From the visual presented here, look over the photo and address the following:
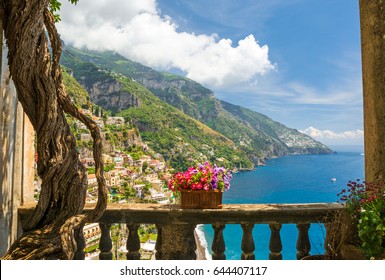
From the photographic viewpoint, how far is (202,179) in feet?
9.93

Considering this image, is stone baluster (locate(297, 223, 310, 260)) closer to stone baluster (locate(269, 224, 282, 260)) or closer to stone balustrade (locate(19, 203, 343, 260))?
stone balustrade (locate(19, 203, 343, 260))

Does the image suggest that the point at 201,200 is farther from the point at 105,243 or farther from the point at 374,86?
the point at 374,86

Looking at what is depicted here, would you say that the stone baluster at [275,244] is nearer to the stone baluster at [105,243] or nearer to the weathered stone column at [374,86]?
the weathered stone column at [374,86]

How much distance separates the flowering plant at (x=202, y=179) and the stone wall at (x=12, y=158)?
1.44 meters

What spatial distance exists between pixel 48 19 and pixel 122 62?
440 feet

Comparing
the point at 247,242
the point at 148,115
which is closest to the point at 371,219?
the point at 247,242

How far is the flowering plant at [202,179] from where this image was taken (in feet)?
9.93

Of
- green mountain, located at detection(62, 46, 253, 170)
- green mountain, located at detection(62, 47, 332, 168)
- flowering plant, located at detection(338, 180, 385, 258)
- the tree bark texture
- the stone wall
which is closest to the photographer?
the tree bark texture

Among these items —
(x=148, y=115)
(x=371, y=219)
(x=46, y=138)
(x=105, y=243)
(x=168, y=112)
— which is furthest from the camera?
(x=168, y=112)

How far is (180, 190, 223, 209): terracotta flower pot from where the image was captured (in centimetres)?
299

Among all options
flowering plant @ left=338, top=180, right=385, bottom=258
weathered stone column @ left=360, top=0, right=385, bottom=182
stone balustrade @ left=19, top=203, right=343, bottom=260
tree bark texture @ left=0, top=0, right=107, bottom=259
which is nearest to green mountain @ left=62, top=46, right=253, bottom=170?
A: stone balustrade @ left=19, top=203, right=343, bottom=260

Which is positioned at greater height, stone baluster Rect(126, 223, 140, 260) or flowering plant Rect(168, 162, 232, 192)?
flowering plant Rect(168, 162, 232, 192)

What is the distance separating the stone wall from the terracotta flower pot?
5.17 ft

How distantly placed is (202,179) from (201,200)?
20 cm
